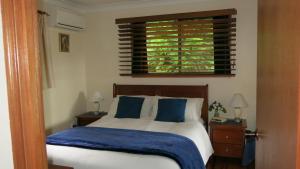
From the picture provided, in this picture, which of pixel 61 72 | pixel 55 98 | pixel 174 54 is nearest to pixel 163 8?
pixel 174 54

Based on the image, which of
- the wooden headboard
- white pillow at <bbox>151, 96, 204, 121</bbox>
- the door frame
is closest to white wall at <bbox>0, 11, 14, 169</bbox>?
the door frame

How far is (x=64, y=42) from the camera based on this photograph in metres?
3.80

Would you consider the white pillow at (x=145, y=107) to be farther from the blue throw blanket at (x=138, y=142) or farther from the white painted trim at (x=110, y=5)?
the white painted trim at (x=110, y=5)

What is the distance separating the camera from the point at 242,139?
3.24 m

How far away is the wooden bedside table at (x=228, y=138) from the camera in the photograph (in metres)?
3.25

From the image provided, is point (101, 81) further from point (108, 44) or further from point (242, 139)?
point (242, 139)

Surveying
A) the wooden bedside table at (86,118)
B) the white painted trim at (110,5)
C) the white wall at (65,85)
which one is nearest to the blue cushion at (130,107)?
the wooden bedside table at (86,118)

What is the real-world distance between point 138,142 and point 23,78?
70.8 inches

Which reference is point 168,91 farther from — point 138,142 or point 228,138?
point 138,142

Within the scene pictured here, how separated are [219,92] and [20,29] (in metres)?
3.23

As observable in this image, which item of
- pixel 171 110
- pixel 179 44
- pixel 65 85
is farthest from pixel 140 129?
pixel 65 85

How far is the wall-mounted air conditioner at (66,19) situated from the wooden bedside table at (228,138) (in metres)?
2.39

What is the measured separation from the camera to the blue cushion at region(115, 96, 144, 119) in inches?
138

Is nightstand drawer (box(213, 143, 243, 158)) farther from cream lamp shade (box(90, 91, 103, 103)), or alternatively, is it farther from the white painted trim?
the white painted trim
